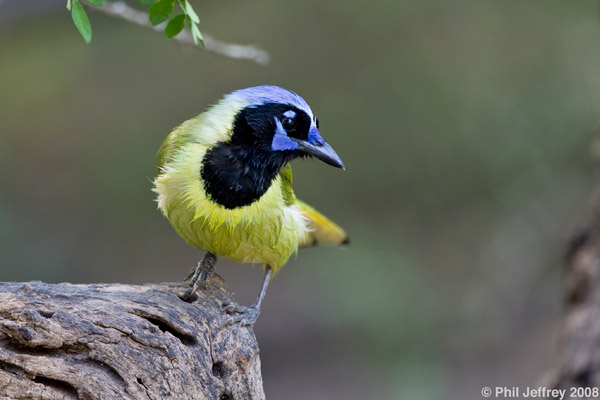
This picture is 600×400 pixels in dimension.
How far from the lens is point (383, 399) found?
26.5 feet

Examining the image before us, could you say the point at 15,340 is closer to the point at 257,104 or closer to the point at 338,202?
the point at 257,104

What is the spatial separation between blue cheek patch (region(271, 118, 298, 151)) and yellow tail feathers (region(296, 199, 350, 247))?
823 mm

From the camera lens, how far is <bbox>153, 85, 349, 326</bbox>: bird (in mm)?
3531

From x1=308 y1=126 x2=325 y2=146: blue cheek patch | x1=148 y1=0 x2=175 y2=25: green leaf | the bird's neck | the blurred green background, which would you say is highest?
the blurred green background

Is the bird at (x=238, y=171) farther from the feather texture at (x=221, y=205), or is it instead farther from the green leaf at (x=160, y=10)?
the green leaf at (x=160, y=10)

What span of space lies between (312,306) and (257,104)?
18.8ft

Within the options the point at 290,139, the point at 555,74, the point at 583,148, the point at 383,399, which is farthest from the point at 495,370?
the point at 290,139

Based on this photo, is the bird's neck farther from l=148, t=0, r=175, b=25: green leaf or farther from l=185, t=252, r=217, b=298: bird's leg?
l=148, t=0, r=175, b=25: green leaf

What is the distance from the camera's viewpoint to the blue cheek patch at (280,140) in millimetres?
3621

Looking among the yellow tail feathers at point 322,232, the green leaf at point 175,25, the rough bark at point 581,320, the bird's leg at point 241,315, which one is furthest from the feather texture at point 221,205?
the rough bark at point 581,320

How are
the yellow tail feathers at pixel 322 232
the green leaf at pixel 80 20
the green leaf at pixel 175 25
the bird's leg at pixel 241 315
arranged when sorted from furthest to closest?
the yellow tail feathers at pixel 322 232 → the bird's leg at pixel 241 315 → the green leaf at pixel 175 25 → the green leaf at pixel 80 20

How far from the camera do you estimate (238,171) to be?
140 inches

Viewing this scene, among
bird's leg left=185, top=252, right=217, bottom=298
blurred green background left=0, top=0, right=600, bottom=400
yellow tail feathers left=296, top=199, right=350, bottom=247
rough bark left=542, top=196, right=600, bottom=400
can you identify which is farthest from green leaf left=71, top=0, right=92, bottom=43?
blurred green background left=0, top=0, right=600, bottom=400

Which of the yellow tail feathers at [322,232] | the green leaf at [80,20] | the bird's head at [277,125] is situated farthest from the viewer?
the yellow tail feathers at [322,232]
